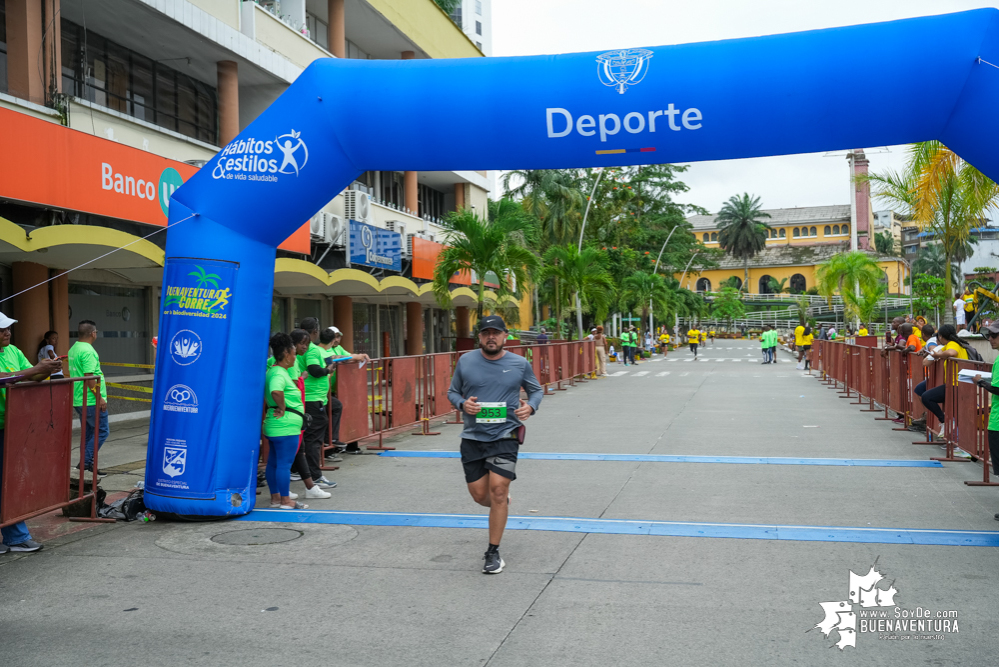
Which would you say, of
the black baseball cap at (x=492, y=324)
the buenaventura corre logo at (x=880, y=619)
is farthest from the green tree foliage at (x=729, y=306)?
the buenaventura corre logo at (x=880, y=619)

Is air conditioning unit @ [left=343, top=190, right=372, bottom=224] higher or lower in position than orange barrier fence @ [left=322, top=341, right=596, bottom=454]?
higher

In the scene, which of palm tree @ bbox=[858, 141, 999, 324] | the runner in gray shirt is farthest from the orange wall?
palm tree @ bbox=[858, 141, 999, 324]

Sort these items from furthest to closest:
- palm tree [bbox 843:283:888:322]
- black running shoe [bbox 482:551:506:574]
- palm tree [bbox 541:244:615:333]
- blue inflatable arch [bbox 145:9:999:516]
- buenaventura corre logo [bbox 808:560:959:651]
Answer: palm tree [bbox 843:283:888:322]
palm tree [bbox 541:244:615:333]
blue inflatable arch [bbox 145:9:999:516]
black running shoe [bbox 482:551:506:574]
buenaventura corre logo [bbox 808:560:959:651]

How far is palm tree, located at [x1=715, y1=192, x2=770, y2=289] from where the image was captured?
106m

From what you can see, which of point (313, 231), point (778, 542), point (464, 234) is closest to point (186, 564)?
point (778, 542)

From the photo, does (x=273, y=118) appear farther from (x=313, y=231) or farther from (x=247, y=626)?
(x=313, y=231)

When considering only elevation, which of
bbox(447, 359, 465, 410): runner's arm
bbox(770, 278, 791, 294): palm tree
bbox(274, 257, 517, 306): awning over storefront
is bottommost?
bbox(447, 359, 465, 410): runner's arm

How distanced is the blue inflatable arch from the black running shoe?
109 inches

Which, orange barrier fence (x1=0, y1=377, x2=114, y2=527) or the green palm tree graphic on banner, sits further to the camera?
the green palm tree graphic on banner

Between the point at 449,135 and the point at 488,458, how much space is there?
2.93m

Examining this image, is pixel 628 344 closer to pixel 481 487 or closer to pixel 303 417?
pixel 303 417

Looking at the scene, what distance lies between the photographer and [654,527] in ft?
23.0

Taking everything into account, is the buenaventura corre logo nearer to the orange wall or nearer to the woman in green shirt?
the woman in green shirt

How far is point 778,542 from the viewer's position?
21.2 feet
